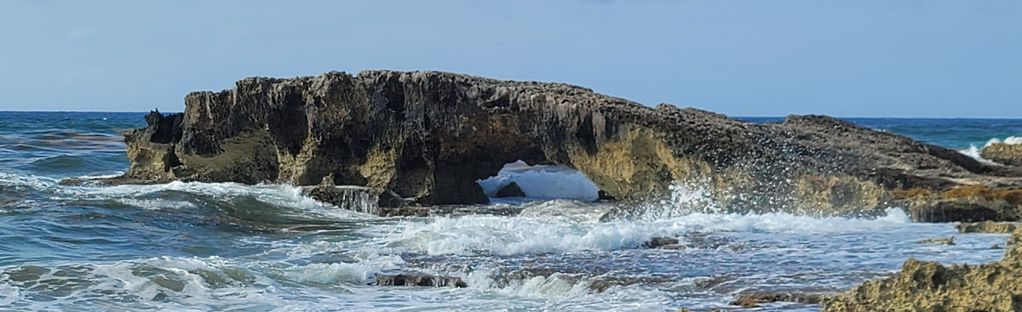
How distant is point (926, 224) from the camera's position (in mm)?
10203

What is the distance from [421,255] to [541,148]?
14.5ft

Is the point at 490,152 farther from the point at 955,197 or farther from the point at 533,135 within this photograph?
the point at 955,197

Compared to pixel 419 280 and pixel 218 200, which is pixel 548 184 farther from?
pixel 419 280

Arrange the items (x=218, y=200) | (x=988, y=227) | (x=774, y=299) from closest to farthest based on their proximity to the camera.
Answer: (x=774, y=299), (x=988, y=227), (x=218, y=200)

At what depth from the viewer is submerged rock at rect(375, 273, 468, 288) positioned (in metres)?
7.61

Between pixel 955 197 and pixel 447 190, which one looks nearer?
pixel 955 197

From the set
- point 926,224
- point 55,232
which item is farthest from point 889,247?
point 55,232

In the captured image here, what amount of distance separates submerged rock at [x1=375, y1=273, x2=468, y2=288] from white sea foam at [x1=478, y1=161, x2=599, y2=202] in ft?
25.8

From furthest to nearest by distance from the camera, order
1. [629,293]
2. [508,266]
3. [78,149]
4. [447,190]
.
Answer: [78,149], [447,190], [508,266], [629,293]

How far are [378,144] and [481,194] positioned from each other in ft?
4.57

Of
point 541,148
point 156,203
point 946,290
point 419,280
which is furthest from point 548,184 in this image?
point 946,290

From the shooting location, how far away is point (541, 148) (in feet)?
42.9

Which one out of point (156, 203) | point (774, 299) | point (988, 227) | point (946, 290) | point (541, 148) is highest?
point (541, 148)

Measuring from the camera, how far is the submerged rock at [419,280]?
7613 mm
